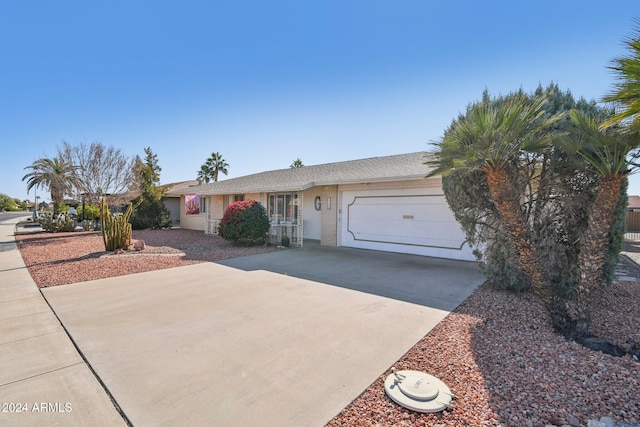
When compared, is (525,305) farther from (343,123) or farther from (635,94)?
(343,123)

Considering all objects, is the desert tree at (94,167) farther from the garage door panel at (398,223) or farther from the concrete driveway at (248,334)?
the garage door panel at (398,223)

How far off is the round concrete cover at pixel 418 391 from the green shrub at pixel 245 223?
971 cm

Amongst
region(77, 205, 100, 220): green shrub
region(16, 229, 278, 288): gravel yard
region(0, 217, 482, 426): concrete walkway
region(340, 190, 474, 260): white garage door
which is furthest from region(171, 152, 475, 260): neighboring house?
region(77, 205, 100, 220): green shrub

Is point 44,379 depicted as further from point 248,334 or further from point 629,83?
point 629,83

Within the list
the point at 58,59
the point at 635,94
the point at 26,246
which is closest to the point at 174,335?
the point at 635,94

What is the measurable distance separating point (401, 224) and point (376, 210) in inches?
45.2

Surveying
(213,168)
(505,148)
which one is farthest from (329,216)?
(213,168)

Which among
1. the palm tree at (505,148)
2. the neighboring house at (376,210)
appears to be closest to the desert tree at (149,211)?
the neighboring house at (376,210)

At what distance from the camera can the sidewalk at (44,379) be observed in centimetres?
237

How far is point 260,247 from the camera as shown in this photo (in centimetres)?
1214

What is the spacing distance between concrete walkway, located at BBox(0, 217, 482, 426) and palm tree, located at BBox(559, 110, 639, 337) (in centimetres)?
190

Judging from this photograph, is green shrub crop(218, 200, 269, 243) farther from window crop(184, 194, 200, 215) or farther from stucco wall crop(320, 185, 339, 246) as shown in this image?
window crop(184, 194, 200, 215)

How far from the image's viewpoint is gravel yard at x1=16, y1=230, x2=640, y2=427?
2.38 meters

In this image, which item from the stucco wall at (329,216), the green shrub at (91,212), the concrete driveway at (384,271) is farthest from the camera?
the green shrub at (91,212)
